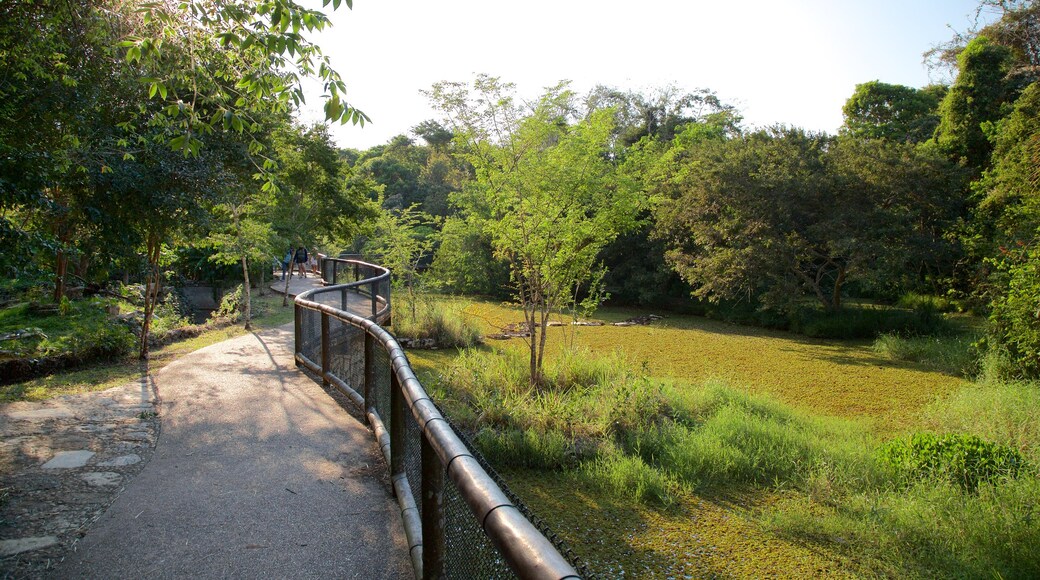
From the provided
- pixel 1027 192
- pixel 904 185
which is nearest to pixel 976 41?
pixel 904 185

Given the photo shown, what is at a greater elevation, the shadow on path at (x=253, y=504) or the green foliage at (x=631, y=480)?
the shadow on path at (x=253, y=504)

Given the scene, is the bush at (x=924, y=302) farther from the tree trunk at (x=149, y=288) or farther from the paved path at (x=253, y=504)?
the tree trunk at (x=149, y=288)

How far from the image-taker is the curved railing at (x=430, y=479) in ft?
4.22

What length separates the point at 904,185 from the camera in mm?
14125

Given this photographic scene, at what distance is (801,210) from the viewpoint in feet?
50.7

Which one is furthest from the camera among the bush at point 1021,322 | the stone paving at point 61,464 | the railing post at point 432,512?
the bush at point 1021,322

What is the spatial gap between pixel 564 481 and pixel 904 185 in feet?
42.1

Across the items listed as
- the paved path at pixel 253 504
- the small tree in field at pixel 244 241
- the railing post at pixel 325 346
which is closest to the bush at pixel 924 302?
the railing post at pixel 325 346

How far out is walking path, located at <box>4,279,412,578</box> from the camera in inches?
110

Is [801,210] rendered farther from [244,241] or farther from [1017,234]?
[244,241]

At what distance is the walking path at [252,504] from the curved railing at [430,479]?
0.22 m

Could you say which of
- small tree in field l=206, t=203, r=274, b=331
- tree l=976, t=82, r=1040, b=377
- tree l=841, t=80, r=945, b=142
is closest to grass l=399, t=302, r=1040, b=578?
tree l=976, t=82, r=1040, b=377

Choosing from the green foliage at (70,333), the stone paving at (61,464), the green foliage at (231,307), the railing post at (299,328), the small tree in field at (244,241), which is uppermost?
the small tree in field at (244,241)

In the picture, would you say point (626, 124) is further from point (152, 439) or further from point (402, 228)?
point (152, 439)
